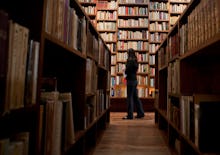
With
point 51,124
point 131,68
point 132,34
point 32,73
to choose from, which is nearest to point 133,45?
point 132,34

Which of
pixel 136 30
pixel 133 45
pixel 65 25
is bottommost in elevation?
pixel 65 25

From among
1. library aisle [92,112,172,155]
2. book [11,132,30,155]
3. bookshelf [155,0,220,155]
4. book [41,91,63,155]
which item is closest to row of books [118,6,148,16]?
library aisle [92,112,172,155]

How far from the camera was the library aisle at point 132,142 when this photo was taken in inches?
75.7

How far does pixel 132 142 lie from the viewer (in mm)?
2260

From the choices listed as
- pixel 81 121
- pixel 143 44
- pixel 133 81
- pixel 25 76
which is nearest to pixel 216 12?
pixel 25 76

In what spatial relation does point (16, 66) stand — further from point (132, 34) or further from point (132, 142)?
point (132, 34)

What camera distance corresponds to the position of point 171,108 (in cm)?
200

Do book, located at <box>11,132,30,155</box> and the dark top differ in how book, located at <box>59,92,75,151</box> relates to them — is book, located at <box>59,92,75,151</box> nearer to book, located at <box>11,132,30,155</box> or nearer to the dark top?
book, located at <box>11,132,30,155</box>

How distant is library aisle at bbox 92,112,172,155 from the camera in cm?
192

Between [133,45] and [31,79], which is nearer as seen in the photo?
[31,79]

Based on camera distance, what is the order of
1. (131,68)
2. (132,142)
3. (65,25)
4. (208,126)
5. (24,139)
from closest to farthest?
(24,139), (208,126), (65,25), (132,142), (131,68)

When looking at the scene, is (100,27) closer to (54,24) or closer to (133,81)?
(133,81)

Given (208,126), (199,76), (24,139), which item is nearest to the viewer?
(24,139)

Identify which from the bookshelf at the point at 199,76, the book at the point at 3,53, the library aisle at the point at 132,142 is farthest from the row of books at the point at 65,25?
the library aisle at the point at 132,142
